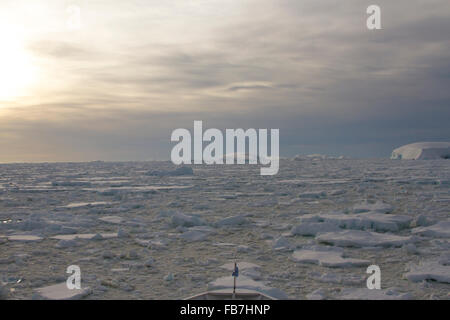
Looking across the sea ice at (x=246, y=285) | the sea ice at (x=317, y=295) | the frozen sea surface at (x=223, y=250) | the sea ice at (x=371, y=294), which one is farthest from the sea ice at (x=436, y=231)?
the sea ice at (x=246, y=285)

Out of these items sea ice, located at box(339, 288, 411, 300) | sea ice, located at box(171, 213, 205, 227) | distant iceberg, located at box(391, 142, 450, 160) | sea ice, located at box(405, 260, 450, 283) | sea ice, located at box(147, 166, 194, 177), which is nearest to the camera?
sea ice, located at box(339, 288, 411, 300)

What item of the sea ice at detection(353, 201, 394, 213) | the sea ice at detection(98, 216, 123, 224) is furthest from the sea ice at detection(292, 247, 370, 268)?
the sea ice at detection(98, 216, 123, 224)

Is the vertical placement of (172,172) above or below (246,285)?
above

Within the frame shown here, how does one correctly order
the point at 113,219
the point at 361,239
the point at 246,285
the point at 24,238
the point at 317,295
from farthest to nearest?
the point at 113,219 → the point at 24,238 → the point at 361,239 → the point at 246,285 → the point at 317,295

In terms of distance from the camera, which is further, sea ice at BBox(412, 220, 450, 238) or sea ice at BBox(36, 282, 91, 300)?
sea ice at BBox(412, 220, 450, 238)

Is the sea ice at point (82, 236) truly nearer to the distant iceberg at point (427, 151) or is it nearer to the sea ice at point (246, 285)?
the sea ice at point (246, 285)

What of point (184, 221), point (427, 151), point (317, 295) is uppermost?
point (427, 151)

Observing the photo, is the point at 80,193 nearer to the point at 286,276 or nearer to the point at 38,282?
the point at 38,282

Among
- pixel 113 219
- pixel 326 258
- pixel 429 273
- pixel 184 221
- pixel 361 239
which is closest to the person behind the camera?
pixel 429 273

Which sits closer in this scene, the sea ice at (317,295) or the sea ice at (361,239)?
the sea ice at (317,295)

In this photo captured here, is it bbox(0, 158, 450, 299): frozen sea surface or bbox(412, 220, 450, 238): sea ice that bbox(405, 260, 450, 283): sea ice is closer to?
bbox(0, 158, 450, 299): frozen sea surface

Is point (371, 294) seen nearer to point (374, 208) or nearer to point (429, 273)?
point (429, 273)

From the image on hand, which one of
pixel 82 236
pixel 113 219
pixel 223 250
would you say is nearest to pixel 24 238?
pixel 82 236
